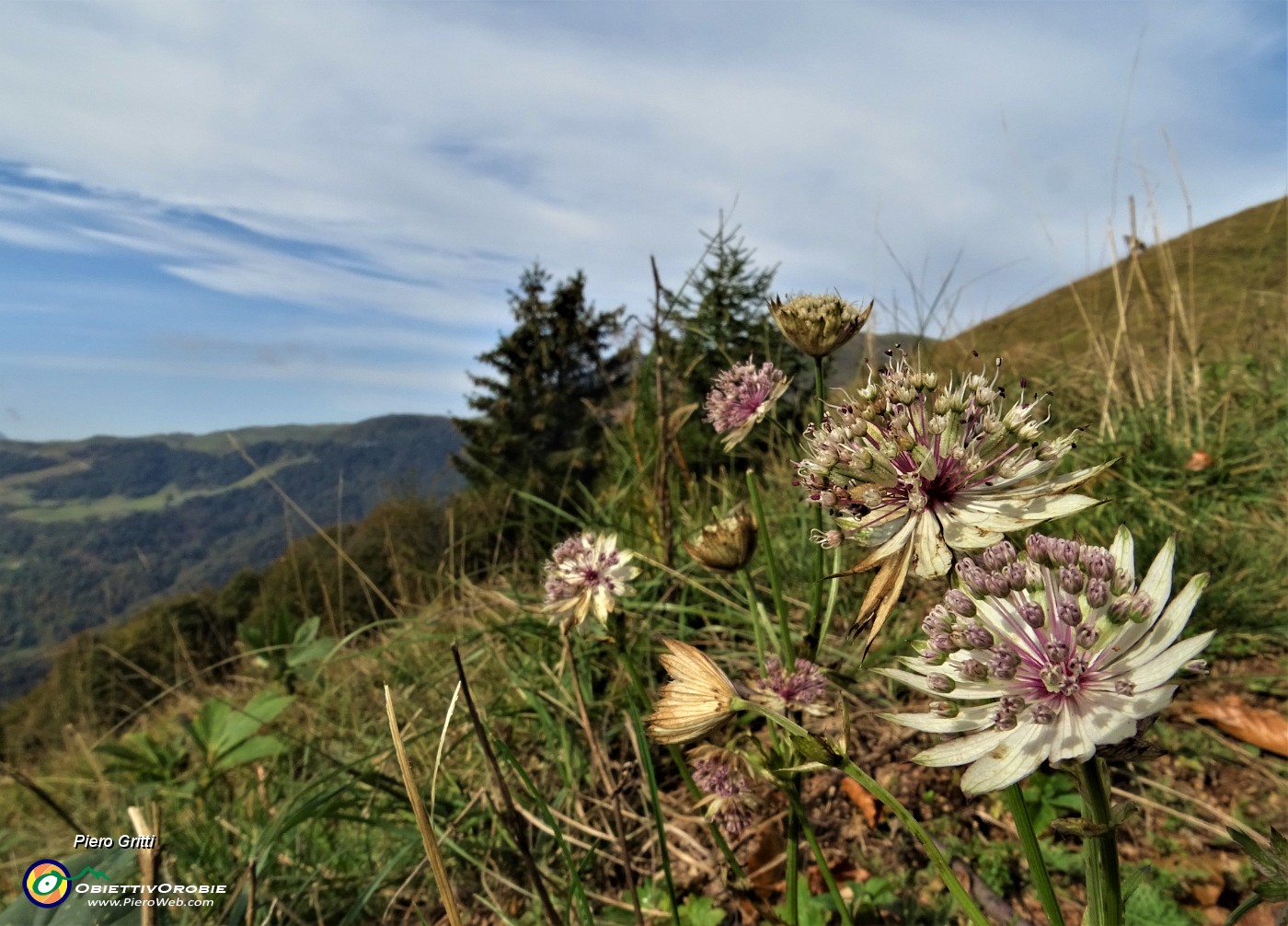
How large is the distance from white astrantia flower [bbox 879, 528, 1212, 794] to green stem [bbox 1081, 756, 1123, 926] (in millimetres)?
36

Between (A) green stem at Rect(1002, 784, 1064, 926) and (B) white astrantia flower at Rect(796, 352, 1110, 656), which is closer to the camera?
(A) green stem at Rect(1002, 784, 1064, 926)

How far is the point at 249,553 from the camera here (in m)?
160

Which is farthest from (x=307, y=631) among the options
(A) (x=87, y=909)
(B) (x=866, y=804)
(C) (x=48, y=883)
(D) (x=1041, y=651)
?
(D) (x=1041, y=651)

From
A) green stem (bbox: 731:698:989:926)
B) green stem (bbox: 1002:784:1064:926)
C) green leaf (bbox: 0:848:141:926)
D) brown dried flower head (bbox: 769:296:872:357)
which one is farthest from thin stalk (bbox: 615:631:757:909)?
green leaf (bbox: 0:848:141:926)

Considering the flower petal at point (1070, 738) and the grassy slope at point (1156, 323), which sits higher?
the grassy slope at point (1156, 323)

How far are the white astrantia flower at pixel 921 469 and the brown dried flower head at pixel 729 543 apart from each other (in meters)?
0.28

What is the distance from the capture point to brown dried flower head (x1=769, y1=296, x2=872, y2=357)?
1.21m

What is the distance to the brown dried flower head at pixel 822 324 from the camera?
121 centimetres

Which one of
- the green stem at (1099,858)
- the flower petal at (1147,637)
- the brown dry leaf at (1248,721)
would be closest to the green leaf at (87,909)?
the green stem at (1099,858)

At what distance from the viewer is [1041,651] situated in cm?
77

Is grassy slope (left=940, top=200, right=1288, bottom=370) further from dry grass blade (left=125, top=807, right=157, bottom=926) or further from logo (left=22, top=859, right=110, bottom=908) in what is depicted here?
logo (left=22, top=859, right=110, bottom=908)

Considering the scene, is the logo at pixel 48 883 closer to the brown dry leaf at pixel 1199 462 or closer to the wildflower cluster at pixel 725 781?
the wildflower cluster at pixel 725 781

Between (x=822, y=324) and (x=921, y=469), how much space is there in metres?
0.38

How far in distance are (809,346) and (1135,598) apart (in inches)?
25.0
